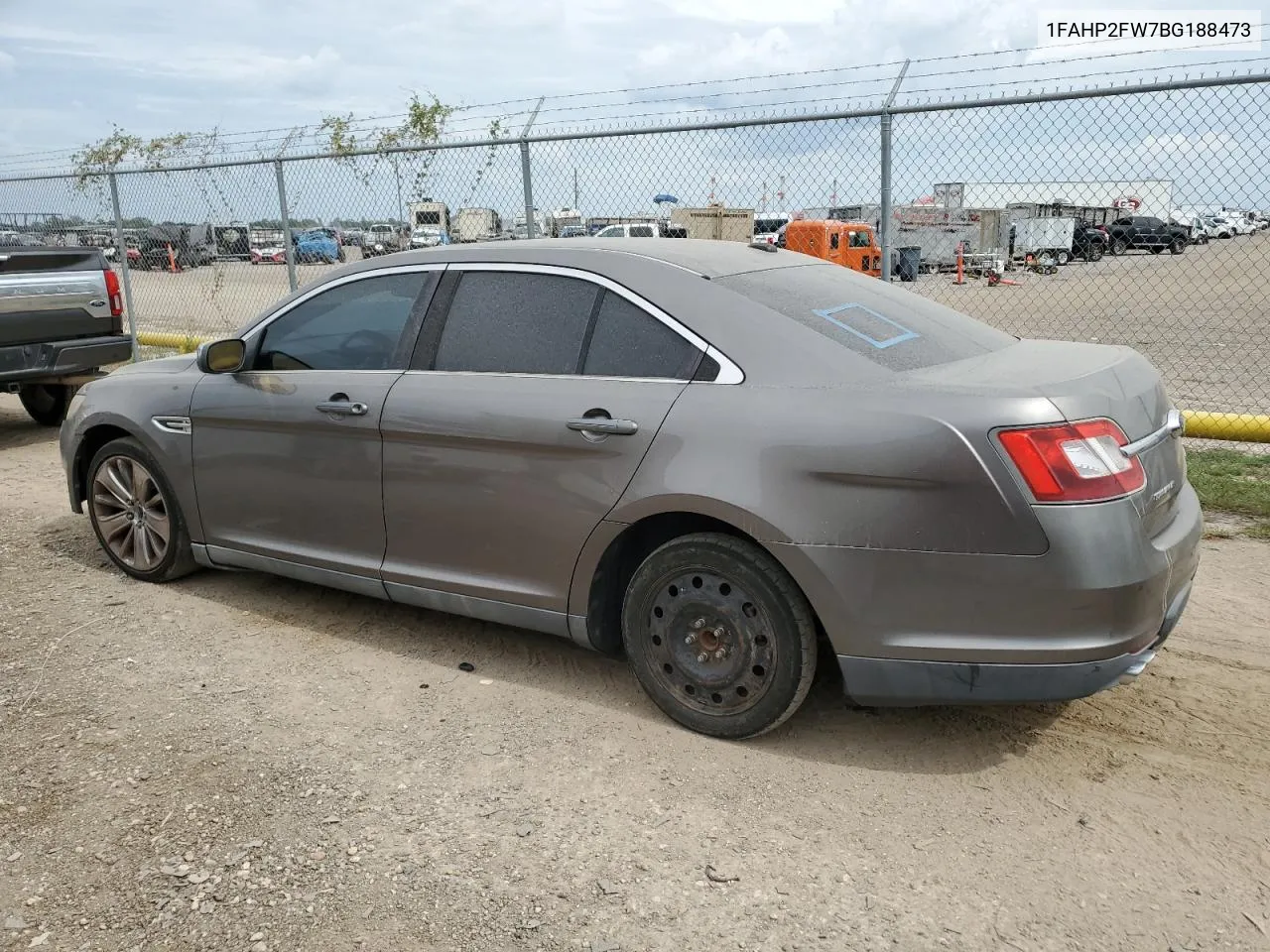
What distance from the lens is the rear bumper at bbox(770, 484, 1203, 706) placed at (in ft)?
9.13

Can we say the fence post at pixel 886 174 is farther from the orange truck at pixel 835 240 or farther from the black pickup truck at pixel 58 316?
the black pickup truck at pixel 58 316

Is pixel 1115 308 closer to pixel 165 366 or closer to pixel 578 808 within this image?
pixel 165 366

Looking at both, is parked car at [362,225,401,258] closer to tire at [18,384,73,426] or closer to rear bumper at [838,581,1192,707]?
tire at [18,384,73,426]

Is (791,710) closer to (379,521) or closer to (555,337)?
(555,337)

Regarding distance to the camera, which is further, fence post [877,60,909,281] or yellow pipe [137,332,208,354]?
yellow pipe [137,332,208,354]

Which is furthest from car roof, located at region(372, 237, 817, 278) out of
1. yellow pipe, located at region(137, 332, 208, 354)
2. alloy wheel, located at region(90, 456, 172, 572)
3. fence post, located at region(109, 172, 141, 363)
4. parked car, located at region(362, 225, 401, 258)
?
fence post, located at region(109, 172, 141, 363)

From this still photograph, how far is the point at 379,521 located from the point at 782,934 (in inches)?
88.5

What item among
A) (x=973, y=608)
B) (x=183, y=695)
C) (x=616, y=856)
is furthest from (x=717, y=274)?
(x=183, y=695)

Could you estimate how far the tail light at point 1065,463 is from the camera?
276 cm

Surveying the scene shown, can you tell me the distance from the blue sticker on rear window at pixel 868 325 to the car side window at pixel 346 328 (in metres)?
1.59

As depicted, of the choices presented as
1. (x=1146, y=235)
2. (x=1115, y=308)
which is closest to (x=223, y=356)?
(x=1146, y=235)

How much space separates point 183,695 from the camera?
385 cm

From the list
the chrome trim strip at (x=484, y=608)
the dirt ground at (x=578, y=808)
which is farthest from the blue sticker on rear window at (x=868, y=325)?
the chrome trim strip at (x=484, y=608)

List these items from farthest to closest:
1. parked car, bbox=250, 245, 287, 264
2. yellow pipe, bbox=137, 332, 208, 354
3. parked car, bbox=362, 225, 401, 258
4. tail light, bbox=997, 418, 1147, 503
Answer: yellow pipe, bbox=137, 332, 208, 354, parked car, bbox=250, 245, 287, 264, parked car, bbox=362, 225, 401, 258, tail light, bbox=997, 418, 1147, 503
